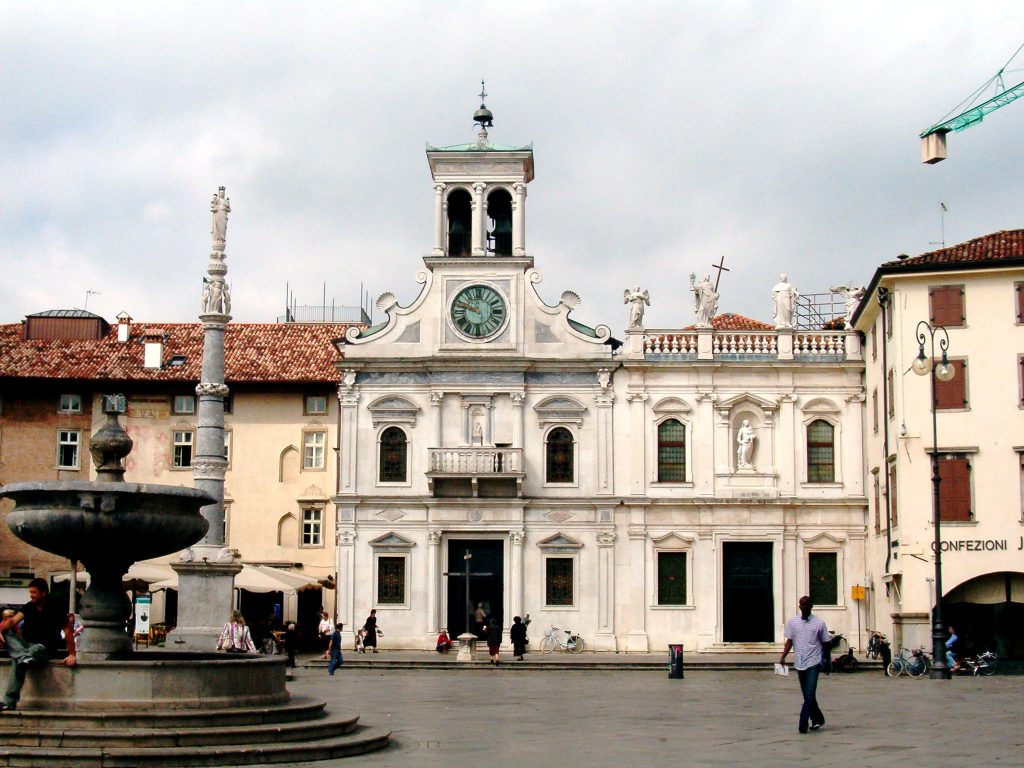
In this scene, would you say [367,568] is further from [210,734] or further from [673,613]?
[210,734]

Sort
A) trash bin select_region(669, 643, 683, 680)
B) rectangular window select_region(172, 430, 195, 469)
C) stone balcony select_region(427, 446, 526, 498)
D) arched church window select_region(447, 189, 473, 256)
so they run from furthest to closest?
rectangular window select_region(172, 430, 195, 469) → arched church window select_region(447, 189, 473, 256) → stone balcony select_region(427, 446, 526, 498) → trash bin select_region(669, 643, 683, 680)

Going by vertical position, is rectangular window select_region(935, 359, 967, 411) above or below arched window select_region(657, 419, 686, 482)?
above

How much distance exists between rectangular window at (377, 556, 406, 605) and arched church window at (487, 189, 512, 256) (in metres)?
10.5

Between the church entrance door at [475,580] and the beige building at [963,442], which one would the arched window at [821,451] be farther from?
the church entrance door at [475,580]

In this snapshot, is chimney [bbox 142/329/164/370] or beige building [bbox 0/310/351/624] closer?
beige building [bbox 0/310/351/624]

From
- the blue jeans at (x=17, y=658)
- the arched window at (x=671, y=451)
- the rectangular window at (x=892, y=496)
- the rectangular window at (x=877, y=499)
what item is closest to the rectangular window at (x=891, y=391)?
the rectangular window at (x=892, y=496)

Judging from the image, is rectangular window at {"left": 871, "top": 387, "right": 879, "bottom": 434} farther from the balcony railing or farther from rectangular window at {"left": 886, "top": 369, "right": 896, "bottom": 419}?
the balcony railing

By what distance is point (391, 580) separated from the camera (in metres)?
44.9

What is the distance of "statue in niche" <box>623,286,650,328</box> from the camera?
150 ft

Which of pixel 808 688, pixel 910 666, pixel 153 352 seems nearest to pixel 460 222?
pixel 153 352

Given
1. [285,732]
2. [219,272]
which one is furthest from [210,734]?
[219,272]

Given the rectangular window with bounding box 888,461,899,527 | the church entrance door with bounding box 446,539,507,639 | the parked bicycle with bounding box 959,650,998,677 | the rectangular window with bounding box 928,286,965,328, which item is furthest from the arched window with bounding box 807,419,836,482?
the parked bicycle with bounding box 959,650,998,677

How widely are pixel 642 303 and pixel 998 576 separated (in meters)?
14.1

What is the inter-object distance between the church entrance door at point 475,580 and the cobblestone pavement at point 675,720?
10.9 meters
